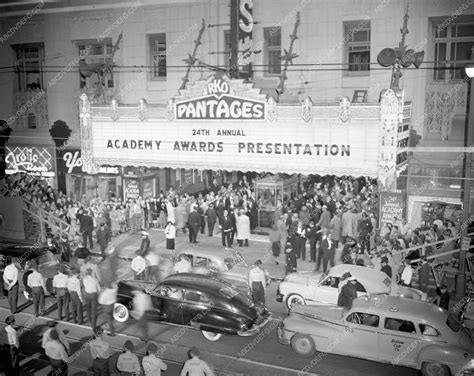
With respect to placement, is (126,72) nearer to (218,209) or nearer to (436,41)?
(218,209)

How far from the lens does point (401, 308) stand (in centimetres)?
1211

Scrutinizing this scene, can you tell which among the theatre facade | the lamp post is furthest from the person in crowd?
the lamp post

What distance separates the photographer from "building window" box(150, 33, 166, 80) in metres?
26.8

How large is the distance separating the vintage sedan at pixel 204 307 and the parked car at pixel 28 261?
3.64 metres

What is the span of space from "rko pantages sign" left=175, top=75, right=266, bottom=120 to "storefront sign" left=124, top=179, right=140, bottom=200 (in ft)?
20.5

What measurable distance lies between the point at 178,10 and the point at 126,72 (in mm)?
3999

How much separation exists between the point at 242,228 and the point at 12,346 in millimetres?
11380

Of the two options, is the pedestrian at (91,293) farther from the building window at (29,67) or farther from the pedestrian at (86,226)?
the building window at (29,67)

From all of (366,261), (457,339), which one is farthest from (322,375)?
(366,261)

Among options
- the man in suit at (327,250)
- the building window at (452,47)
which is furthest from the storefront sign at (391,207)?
the building window at (452,47)

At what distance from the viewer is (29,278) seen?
1498 centimetres

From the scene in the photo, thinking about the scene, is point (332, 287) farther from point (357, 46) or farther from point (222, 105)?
point (357, 46)

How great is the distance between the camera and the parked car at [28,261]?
16500 mm

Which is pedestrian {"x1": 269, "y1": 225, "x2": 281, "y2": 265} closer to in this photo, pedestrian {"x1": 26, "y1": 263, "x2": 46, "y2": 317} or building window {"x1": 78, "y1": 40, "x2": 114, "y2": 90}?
pedestrian {"x1": 26, "y1": 263, "x2": 46, "y2": 317}
